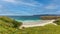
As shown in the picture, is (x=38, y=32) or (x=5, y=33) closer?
(x=38, y=32)

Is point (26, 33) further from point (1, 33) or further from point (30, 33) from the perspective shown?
point (1, 33)

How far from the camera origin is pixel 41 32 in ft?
50.8

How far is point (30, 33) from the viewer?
15.2 m

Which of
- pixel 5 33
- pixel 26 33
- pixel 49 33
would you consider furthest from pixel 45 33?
pixel 5 33

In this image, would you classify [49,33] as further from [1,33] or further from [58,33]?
[1,33]

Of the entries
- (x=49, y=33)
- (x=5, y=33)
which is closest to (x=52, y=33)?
(x=49, y=33)

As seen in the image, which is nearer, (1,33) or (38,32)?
A: (38,32)

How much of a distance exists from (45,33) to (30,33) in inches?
47.7

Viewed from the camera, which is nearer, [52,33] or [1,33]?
[52,33]

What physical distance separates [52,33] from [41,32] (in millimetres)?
905

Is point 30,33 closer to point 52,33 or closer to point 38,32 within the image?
point 38,32

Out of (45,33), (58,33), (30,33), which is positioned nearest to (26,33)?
(30,33)

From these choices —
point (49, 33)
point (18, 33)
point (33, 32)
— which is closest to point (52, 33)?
point (49, 33)

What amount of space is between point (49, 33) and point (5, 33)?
522cm
